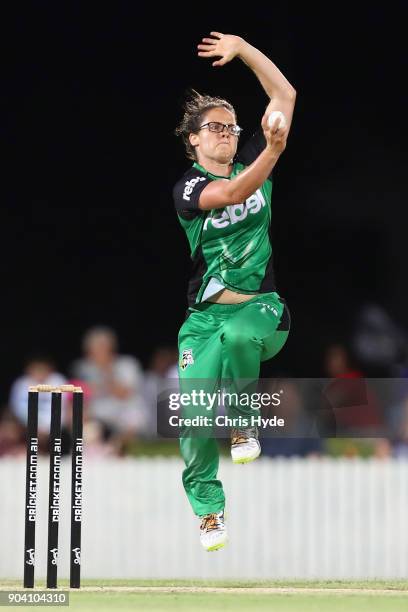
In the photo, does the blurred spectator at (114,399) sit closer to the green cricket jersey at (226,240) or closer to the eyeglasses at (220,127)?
the green cricket jersey at (226,240)

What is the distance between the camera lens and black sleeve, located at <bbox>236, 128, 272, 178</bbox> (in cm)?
701

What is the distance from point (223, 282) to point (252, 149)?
73cm

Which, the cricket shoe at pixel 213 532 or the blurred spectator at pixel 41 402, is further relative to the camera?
the blurred spectator at pixel 41 402

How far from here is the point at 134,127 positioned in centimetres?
1838

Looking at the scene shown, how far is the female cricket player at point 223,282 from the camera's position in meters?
6.72

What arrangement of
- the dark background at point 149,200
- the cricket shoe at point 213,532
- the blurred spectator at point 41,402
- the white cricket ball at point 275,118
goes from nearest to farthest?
the white cricket ball at point 275,118 < the cricket shoe at point 213,532 < the blurred spectator at point 41,402 < the dark background at point 149,200

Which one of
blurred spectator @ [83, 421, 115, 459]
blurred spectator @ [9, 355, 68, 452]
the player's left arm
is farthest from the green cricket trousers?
blurred spectator @ [83, 421, 115, 459]

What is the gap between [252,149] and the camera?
7047 millimetres

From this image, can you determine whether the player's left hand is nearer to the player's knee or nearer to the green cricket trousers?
the green cricket trousers

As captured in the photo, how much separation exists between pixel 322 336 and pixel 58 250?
379 cm

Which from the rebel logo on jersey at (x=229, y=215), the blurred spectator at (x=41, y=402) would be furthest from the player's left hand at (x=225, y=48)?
the blurred spectator at (x=41, y=402)

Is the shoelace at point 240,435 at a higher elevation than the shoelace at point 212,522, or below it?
higher

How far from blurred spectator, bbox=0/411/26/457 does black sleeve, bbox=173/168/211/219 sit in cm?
580

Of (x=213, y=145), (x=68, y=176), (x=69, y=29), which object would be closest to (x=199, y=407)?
(x=213, y=145)
